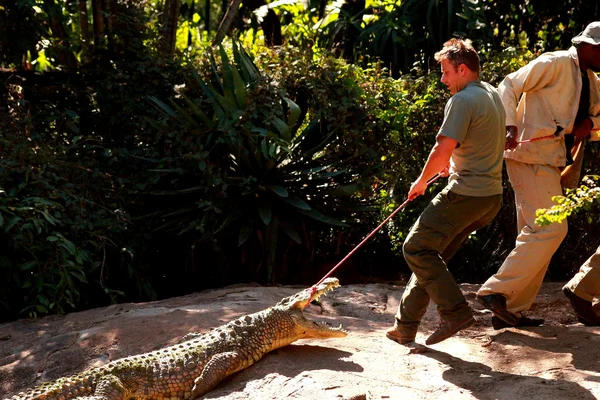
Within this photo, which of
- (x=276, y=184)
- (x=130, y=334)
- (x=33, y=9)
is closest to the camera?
(x=130, y=334)

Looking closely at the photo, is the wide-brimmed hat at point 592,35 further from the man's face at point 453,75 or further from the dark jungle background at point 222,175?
the dark jungle background at point 222,175

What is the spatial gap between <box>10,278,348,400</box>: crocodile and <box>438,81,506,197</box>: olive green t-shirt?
130cm

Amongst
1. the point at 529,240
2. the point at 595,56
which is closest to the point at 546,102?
the point at 595,56

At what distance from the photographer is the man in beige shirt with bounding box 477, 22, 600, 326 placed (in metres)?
5.80

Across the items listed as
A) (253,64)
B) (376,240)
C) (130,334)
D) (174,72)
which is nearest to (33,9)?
(174,72)

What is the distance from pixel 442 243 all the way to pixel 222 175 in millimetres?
3571

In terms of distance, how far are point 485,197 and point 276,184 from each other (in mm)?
3571

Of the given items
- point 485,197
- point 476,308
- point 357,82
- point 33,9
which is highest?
point 33,9

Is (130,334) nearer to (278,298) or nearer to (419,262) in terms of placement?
(278,298)

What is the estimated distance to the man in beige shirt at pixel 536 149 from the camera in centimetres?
580

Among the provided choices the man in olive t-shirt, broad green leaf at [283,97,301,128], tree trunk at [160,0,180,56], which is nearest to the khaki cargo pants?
the man in olive t-shirt

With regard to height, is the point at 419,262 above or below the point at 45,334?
above

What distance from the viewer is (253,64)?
898 cm

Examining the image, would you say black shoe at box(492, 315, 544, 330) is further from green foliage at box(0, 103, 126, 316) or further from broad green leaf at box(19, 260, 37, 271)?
broad green leaf at box(19, 260, 37, 271)
